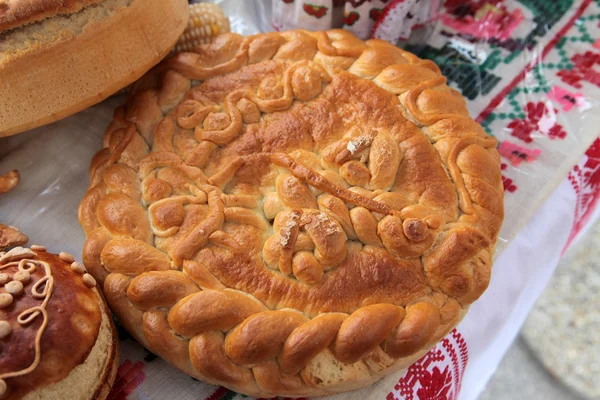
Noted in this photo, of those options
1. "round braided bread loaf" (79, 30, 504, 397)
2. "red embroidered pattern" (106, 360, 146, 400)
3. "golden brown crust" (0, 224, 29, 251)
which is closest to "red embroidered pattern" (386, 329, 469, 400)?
"round braided bread loaf" (79, 30, 504, 397)

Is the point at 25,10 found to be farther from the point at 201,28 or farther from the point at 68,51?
the point at 201,28

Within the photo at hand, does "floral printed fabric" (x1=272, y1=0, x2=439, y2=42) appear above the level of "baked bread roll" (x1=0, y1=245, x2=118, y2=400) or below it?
above

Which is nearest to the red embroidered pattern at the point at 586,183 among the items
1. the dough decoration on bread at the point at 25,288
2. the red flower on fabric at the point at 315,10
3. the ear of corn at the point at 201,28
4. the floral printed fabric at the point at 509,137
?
the floral printed fabric at the point at 509,137

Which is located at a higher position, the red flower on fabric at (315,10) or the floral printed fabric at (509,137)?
the red flower on fabric at (315,10)

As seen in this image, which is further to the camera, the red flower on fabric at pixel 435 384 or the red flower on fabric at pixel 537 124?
the red flower on fabric at pixel 537 124

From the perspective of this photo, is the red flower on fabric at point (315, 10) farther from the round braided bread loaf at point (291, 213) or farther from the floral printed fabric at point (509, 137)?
the round braided bread loaf at point (291, 213)

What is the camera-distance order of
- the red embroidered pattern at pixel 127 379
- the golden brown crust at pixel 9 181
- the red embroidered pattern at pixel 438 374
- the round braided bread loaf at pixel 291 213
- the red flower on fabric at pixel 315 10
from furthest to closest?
the red flower on fabric at pixel 315 10
the golden brown crust at pixel 9 181
the red embroidered pattern at pixel 438 374
the red embroidered pattern at pixel 127 379
the round braided bread loaf at pixel 291 213

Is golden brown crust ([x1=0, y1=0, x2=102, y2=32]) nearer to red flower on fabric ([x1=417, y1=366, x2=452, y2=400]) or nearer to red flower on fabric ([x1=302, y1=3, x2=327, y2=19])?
red flower on fabric ([x1=302, y1=3, x2=327, y2=19])

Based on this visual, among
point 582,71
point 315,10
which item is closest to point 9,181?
point 315,10

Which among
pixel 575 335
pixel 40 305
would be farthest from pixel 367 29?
pixel 575 335
